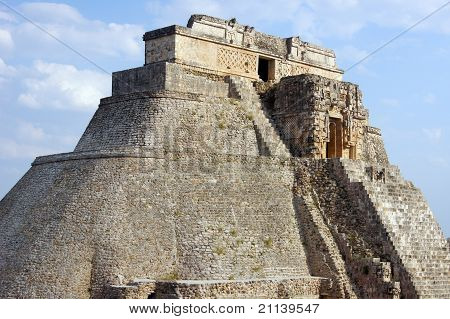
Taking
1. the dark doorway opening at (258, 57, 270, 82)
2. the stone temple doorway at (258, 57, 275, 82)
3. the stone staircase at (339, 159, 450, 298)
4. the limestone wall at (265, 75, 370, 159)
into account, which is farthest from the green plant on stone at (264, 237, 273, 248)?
the dark doorway opening at (258, 57, 270, 82)

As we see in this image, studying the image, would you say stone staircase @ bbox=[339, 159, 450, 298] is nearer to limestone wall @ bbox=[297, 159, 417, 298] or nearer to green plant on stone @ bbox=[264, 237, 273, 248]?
limestone wall @ bbox=[297, 159, 417, 298]

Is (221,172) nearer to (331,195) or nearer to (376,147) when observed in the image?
(331,195)

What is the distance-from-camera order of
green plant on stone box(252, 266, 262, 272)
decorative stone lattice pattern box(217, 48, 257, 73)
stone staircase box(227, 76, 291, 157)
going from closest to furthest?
1. green plant on stone box(252, 266, 262, 272)
2. stone staircase box(227, 76, 291, 157)
3. decorative stone lattice pattern box(217, 48, 257, 73)

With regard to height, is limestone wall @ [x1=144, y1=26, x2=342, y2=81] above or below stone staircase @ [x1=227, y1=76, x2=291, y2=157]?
above

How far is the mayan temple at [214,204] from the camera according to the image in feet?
72.0

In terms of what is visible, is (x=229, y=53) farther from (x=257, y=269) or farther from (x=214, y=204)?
Result: (x=257, y=269)

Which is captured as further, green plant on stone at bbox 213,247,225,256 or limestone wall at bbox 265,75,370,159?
limestone wall at bbox 265,75,370,159

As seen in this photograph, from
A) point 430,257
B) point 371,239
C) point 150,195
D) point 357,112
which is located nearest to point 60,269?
point 150,195

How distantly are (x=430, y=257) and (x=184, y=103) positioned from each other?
9383 millimetres

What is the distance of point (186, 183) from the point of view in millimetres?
23781

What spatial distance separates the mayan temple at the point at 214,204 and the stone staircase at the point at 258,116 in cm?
7

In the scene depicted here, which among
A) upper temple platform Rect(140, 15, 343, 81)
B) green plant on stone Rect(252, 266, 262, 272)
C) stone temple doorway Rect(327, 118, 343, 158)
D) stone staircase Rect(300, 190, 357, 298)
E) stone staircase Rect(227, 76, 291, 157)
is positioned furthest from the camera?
upper temple platform Rect(140, 15, 343, 81)

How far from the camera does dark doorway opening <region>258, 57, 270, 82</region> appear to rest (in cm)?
3303

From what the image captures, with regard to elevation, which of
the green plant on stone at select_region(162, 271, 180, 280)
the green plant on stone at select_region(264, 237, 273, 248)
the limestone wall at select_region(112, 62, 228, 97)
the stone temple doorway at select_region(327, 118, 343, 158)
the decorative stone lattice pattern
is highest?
the decorative stone lattice pattern
